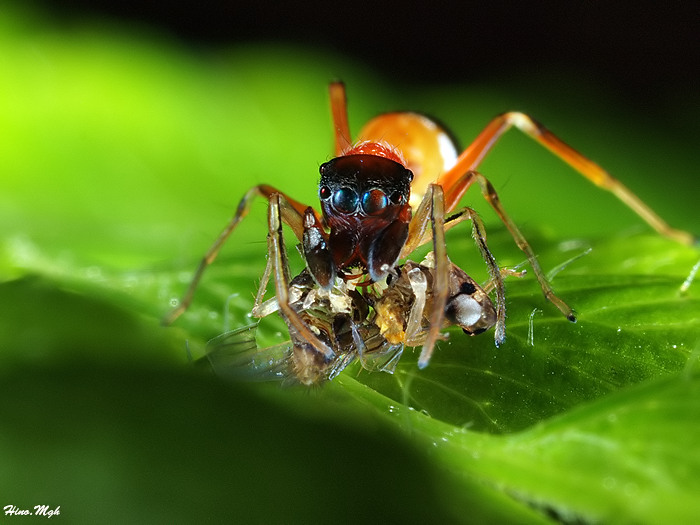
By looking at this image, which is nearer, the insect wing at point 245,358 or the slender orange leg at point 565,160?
the insect wing at point 245,358

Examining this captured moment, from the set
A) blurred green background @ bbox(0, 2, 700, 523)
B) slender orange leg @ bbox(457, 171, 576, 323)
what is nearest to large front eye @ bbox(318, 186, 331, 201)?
blurred green background @ bbox(0, 2, 700, 523)

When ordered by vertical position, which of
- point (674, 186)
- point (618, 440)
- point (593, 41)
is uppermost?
point (593, 41)

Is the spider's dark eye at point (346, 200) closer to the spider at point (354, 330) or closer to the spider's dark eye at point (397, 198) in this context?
the spider's dark eye at point (397, 198)

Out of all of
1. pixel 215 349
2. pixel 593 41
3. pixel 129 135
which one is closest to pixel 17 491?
pixel 215 349

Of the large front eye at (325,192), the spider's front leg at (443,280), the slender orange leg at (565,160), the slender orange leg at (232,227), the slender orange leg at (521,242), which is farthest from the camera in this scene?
the slender orange leg at (565,160)

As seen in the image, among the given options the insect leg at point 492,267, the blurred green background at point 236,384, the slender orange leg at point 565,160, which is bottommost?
the blurred green background at point 236,384

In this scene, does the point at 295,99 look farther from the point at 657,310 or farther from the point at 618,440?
the point at 618,440

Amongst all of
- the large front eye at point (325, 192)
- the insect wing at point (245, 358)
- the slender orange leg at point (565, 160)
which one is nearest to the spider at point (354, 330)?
the insect wing at point (245, 358)
